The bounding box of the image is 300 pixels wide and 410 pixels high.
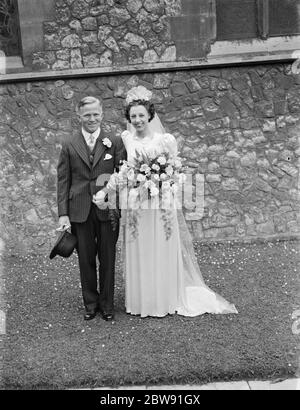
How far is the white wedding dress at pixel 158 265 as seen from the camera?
16.9ft

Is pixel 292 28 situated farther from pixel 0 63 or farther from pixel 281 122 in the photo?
pixel 0 63

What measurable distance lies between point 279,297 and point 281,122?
130 inches

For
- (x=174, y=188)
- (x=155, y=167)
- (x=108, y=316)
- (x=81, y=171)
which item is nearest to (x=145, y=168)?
→ (x=155, y=167)

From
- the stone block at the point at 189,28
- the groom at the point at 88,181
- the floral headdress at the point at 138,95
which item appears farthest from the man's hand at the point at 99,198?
the stone block at the point at 189,28

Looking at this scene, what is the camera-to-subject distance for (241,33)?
8055 millimetres

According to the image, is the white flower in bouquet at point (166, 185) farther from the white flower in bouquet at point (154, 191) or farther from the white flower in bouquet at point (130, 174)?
the white flower in bouquet at point (130, 174)

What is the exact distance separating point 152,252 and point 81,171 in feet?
3.54

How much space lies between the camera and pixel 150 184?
4.90m

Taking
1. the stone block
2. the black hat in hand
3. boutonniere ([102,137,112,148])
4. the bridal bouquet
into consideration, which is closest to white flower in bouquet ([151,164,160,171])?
the bridal bouquet

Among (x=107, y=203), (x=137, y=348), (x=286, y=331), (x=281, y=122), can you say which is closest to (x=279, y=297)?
(x=286, y=331)

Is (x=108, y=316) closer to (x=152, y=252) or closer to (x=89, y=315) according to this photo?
(x=89, y=315)

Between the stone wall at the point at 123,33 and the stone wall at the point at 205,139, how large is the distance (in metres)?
0.29

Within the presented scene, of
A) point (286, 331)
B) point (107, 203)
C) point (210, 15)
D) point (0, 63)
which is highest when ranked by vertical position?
point (210, 15)

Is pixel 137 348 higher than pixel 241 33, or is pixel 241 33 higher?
pixel 241 33
